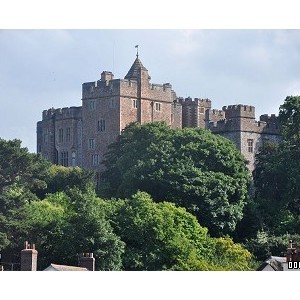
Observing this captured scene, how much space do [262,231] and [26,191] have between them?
9.46m

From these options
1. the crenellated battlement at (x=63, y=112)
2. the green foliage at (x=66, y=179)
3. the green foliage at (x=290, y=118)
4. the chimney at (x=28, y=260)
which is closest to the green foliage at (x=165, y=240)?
the chimney at (x=28, y=260)

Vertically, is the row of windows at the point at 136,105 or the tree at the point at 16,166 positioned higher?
the row of windows at the point at 136,105

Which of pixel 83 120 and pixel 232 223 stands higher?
pixel 83 120

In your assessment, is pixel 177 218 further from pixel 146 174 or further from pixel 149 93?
pixel 149 93

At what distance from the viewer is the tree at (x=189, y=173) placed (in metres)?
61.0

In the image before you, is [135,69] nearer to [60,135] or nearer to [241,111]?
[60,135]

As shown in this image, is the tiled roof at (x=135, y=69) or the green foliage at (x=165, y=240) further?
the tiled roof at (x=135, y=69)

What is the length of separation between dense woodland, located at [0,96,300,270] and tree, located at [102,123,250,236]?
0.13 ft

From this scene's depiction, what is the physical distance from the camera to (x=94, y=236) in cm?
5084

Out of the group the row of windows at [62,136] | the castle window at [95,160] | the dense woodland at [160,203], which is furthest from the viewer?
the row of windows at [62,136]

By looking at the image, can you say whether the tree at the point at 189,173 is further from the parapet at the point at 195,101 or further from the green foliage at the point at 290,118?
the parapet at the point at 195,101

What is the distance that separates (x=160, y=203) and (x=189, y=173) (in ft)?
13.0

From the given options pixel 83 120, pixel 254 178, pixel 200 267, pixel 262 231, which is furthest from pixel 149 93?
pixel 200 267

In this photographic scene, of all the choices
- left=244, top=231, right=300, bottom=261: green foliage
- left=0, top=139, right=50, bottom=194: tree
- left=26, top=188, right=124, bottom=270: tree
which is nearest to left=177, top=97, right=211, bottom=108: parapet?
Answer: left=0, top=139, right=50, bottom=194: tree
